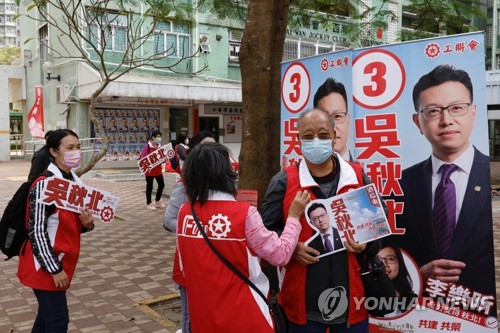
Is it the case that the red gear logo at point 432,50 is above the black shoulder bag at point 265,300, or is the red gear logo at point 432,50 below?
above

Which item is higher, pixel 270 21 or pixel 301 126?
pixel 270 21

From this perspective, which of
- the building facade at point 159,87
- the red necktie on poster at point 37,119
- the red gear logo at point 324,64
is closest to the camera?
the red gear logo at point 324,64

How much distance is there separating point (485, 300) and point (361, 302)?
101cm

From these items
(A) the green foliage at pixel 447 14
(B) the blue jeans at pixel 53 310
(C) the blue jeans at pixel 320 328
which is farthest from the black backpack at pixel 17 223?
(A) the green foliage at pixel 447 14

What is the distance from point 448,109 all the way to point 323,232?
1199 millimetres

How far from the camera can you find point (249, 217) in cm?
210

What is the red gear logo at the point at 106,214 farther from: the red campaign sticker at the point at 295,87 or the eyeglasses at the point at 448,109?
the eyeglasses at the point at 448,109

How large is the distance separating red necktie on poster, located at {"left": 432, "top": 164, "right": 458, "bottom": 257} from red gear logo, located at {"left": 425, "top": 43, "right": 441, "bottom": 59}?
0.67 meters

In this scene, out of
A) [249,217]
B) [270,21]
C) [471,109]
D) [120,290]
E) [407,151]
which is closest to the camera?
[249,217]

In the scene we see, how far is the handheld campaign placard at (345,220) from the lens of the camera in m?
2.31

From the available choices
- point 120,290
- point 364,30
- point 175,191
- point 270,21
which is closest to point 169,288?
point 120,290

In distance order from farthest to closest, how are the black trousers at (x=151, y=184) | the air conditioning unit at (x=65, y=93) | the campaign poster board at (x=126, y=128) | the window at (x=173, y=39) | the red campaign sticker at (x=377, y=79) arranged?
the campaign poster board at (x=126, y=128) → the window at (x=173, y=39) → the air conditioning unit at (x=65, y=93) → the black trousers at (x=151, y=184) → the red campaign sticker at (x=377, y=79)

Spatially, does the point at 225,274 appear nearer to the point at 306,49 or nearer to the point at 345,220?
the point at 345,220

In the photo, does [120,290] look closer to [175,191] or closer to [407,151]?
[175,191]
